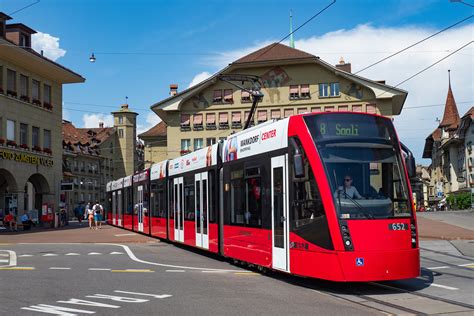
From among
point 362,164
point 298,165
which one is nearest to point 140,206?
point 298,165

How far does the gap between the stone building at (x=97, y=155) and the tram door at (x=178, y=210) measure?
211 feet

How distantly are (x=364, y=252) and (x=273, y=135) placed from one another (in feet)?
10.5

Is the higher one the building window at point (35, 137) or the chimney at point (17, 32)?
the chimney at point (17, 32)

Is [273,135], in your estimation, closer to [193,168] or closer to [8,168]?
[193,168]

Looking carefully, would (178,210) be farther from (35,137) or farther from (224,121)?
(224,121)

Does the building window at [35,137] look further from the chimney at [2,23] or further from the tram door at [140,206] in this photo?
the tram door at [140,206]

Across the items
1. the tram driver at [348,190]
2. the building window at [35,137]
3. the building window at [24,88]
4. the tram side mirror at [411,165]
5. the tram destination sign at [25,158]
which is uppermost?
the building window at [24,88]

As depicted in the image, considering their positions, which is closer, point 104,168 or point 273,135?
point 273,135

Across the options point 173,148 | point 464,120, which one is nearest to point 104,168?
point 173,148

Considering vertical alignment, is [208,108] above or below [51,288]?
above

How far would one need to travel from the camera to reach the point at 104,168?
106 metres

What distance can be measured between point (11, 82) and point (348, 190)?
3495cm

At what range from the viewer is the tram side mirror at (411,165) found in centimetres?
1129

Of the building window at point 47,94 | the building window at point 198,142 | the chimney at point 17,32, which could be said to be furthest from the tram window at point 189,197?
the building window at point 198,142
